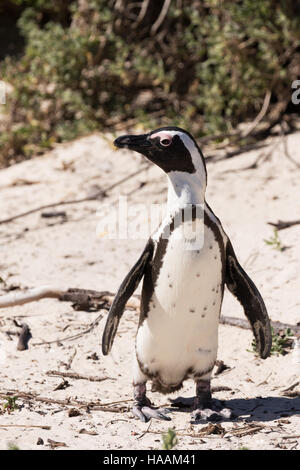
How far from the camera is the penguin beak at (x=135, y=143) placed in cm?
304

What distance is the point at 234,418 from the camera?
3.10 meters

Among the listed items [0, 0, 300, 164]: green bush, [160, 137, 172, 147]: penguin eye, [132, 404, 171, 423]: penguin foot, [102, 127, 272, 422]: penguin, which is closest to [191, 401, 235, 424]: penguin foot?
[102, 127, 272, 422]: penguin

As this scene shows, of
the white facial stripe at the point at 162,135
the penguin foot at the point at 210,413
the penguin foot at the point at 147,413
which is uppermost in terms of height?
the white facial stripe at the point at 162,135

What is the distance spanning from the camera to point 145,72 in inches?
278

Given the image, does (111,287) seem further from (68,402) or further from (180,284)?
(180,284)

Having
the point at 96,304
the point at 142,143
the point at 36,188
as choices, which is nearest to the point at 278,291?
the point at 96,304

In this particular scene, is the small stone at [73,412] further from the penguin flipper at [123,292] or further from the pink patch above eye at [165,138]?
the pink patch above eye at [165,138]

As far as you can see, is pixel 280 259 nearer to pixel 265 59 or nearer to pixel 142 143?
pixel 142 143

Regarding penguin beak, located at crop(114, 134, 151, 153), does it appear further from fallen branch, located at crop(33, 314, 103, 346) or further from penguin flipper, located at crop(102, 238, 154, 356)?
fallen branch, located at crop(33, 314, 103, 346)

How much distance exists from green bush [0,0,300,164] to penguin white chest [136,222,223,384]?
3686mm

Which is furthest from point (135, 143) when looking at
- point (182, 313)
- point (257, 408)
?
point (257, 408)

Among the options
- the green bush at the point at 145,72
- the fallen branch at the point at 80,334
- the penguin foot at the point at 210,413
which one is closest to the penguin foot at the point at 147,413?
the penguin foot at the point at 210,413

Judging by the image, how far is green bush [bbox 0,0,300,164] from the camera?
6.54 meters

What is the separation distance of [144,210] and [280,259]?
4.70 ft
